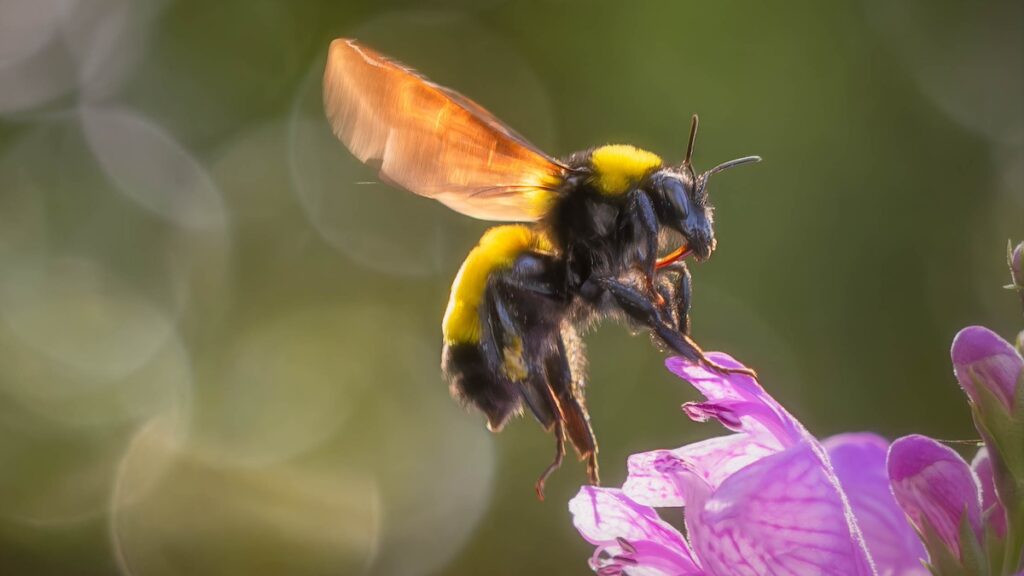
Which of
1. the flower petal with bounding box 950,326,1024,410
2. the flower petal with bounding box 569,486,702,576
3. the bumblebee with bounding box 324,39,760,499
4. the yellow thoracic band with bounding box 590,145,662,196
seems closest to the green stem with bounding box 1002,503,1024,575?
the flower petal with bounding box 950,326,1024,410

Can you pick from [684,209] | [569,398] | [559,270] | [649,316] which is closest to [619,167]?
[684,209]

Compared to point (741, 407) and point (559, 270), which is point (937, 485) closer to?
point (741, 407)

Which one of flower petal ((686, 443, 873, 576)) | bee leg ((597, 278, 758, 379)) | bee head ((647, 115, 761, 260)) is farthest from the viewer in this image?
bee head ((647, 115, 761, 260))

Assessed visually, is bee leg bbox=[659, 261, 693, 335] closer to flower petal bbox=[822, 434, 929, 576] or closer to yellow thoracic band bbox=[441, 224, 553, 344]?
yellow thoracic band bbox=[441, 224, 553, 344]

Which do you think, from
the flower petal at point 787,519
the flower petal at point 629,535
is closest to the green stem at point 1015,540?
the flower petal at point 787,519

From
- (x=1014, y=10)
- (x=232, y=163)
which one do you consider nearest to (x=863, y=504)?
(x=232, y=163)

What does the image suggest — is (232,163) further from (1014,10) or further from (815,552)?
(815,552)
